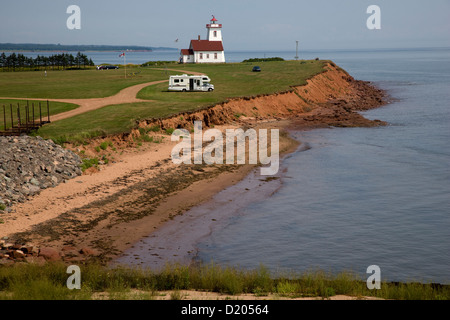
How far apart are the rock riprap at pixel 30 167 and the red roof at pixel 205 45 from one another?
85773 millimetres

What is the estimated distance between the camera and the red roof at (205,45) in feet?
360

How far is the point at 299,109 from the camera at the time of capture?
56.1 m

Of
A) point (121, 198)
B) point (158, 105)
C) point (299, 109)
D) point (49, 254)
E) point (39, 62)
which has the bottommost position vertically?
point (49, 254)

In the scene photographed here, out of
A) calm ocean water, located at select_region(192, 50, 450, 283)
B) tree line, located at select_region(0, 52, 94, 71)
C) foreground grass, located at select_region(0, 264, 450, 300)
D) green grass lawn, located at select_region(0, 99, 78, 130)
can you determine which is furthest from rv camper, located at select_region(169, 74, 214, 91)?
tree line, located at select_region(0, 52, 94, 71)

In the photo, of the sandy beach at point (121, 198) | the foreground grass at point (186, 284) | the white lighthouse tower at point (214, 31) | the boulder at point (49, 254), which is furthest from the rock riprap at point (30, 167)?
the white lighthouse tower at point (214, 31)

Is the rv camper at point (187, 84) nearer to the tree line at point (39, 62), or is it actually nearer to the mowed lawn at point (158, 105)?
the mowed lawn at point (158, 105)

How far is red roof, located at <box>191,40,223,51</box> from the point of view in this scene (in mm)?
109875

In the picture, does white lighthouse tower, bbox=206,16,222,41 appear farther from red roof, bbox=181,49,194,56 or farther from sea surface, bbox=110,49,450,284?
sea surface, bbox=110,49,450,284

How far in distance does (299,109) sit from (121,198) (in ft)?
118

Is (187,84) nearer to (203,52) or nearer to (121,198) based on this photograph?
(121,198)

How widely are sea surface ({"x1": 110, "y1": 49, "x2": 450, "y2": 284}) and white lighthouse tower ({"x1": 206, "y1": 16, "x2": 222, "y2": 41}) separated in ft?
277

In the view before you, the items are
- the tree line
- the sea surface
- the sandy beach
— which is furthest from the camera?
the tree line

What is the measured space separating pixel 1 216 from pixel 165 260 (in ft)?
24.8

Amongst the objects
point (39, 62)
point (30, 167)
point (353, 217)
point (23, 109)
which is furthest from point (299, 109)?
point (39, 62)
